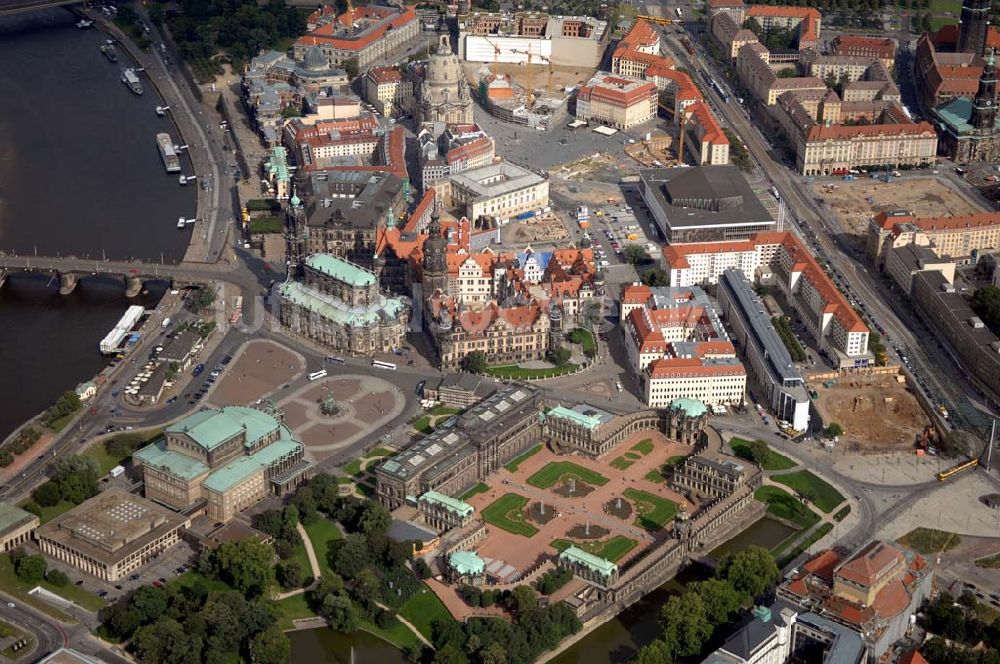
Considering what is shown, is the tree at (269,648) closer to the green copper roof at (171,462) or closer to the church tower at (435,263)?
the green copper roof at (171,462)

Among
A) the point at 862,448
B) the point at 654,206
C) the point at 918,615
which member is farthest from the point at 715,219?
the point at 918,615

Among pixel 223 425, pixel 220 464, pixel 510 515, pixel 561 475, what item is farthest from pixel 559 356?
pixel 220 464

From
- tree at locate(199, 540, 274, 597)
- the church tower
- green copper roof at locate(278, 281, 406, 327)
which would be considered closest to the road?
the church tower

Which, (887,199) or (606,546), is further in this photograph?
(887,199)

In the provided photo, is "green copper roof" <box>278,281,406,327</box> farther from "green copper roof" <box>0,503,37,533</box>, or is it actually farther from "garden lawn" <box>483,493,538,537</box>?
"green copper roof" <box>0,503,37,533</box>

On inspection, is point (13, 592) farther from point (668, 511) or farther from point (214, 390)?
point (668, 511)

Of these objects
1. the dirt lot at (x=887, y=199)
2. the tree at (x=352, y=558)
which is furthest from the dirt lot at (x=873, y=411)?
the tree at (x=352, y=558)

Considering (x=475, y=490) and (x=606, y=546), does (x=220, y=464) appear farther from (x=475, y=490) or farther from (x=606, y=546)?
(x=606, y=546)
